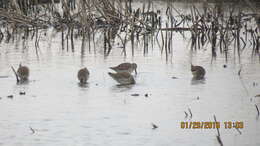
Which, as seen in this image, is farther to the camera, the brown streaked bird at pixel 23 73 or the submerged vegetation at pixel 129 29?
the submerged vegetation at pixel 129 29

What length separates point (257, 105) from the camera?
6613 mm

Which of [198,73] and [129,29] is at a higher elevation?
[129,29]

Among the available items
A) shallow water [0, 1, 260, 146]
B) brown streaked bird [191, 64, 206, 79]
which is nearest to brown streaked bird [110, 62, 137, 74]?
shallow water [0, 1, 260, 146]

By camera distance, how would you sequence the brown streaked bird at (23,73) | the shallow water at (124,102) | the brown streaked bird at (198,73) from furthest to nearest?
the brown streaked bird at (198,73)
the brown streaked bird at (23,73)
the shallow water at (124,102)

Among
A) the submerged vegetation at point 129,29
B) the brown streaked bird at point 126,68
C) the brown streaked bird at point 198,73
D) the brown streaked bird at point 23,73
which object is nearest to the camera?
the brown streaked bird at point 23,73

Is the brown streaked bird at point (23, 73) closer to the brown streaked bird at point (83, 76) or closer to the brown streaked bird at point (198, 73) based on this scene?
the brown streaked bird at point (83, 76)

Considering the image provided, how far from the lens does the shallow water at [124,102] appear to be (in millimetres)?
5535

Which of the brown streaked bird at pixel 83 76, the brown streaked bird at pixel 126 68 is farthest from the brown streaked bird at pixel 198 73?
the brown streaked bird at pixel 83 76

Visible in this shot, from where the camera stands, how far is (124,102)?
6.90 meters

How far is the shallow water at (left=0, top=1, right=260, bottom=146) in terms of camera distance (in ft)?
18.2

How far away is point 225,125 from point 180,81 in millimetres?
2340

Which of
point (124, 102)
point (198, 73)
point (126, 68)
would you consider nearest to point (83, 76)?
point (126, 68)

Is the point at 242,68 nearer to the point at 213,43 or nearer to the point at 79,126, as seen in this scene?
the point at 213,43

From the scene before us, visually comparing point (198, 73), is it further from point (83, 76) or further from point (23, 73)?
point (23, 73)
